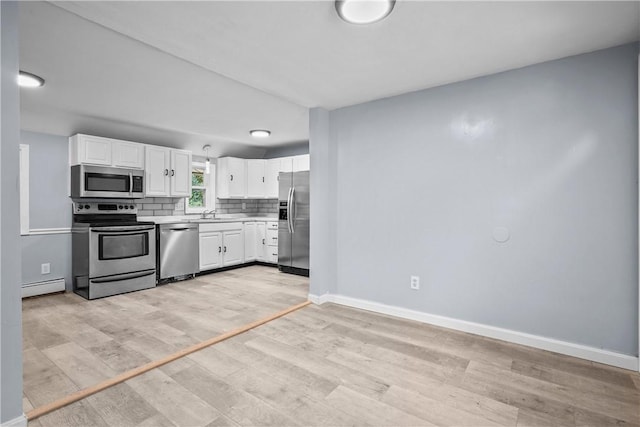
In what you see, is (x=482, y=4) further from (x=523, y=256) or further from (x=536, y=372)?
(x=536, y=372)

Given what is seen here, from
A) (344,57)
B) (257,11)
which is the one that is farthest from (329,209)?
(257,11)

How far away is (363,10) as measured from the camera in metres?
1.87

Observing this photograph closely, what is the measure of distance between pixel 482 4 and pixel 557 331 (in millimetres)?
2405

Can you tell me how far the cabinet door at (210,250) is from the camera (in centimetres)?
530

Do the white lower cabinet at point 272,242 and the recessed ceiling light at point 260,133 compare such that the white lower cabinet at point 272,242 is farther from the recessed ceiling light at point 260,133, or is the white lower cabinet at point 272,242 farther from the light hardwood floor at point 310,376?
the light hardwood floor at point 310,376

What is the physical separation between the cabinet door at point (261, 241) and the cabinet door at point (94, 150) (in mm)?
2629

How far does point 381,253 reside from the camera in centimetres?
346

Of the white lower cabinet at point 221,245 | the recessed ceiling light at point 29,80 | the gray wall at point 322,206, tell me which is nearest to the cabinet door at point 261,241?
the white lower cabinet at point 221,245

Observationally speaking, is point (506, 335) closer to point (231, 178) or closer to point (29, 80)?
point (29, 80)

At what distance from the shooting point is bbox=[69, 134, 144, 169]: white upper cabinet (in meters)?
4.23

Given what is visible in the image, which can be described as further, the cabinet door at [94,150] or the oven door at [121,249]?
the cabinet door at [94,150]

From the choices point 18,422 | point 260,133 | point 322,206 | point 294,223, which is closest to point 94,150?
point 260,133

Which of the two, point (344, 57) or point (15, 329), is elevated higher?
point (344, 57)

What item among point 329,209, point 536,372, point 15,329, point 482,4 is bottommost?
point 536,372
